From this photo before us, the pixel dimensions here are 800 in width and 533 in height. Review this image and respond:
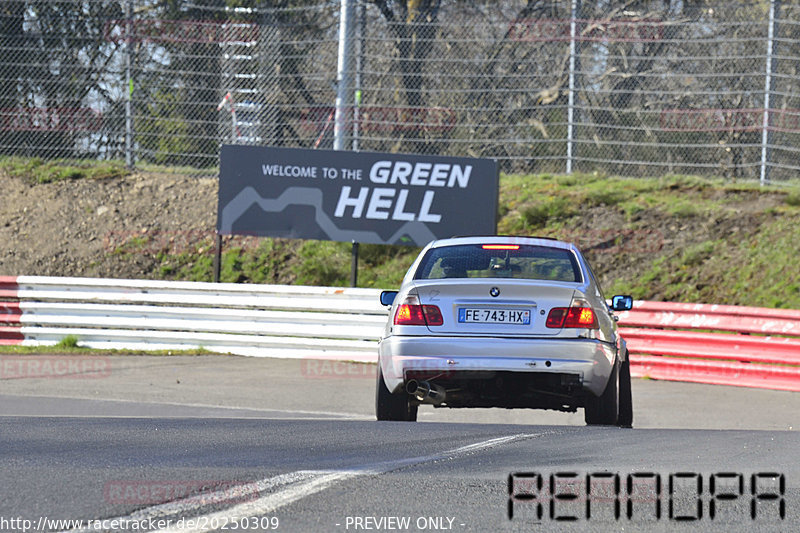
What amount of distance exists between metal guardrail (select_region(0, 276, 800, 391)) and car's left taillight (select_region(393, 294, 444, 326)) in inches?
266

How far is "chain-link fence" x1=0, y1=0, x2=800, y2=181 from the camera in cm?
1900

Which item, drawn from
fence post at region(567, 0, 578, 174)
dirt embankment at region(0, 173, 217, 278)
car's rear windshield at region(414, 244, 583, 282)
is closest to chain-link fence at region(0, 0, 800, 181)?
fence post at region(567, 0, 578, 174)

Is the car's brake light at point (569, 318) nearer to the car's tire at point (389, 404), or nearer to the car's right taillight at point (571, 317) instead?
the car's right taillight at point (571, 317)

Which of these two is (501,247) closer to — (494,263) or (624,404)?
(494,263)

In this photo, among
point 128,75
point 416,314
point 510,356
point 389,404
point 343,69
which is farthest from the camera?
point 128,75

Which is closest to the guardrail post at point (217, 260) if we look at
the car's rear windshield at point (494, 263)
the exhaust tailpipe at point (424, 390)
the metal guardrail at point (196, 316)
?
the metal guardrail at point (196, 316)

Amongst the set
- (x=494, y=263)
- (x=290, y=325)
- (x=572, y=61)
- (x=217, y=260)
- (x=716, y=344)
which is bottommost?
(x=290, y=325)

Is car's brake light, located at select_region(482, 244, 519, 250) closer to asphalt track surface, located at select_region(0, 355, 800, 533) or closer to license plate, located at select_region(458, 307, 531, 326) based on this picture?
license plate, located at select_region(458, 307, 531, 326)

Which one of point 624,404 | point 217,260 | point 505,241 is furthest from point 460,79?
point 624,404

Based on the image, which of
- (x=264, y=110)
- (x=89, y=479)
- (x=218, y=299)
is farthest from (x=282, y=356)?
(x=89, y=479)

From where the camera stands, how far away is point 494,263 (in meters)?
9.27

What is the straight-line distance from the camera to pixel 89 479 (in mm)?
5363

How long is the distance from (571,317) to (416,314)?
1.11 m

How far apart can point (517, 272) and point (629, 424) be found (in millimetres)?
1492
